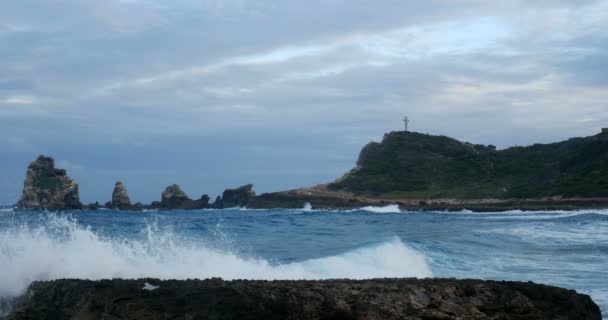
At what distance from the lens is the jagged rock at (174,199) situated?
270 ft

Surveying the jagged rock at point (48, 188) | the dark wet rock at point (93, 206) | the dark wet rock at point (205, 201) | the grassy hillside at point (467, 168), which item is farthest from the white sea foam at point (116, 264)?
the dark wet rock at point (205, 201)

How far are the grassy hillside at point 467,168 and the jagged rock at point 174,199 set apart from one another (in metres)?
16.7

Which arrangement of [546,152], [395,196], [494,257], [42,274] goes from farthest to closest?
[546,152] → [395,196] → [494,257] → [42,274]

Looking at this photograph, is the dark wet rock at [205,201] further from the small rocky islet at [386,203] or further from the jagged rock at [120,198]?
the jagged rock at [120,198]

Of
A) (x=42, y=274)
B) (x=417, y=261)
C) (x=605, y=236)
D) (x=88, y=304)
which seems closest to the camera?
(x=88, y=304)

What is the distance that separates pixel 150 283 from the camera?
526 centimetres

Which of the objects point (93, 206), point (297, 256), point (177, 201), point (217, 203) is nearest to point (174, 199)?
point (177, 201)

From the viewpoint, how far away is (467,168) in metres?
88.7

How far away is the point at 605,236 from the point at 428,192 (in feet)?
195

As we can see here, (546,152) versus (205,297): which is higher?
(546,152)

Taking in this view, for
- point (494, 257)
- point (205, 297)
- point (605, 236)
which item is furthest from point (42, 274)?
point (605, 236)

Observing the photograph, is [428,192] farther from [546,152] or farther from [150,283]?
[150,283]

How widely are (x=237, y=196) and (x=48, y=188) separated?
64.5 ft

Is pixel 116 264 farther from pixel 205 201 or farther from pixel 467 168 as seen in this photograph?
pixel 467 168
